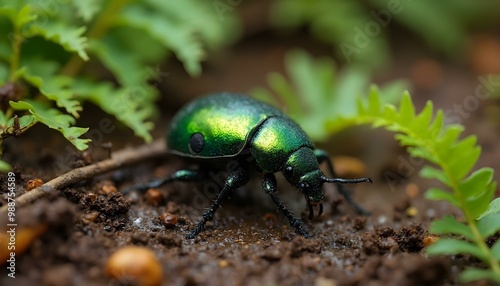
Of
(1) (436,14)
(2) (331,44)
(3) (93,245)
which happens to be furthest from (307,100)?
(3) (93,245)

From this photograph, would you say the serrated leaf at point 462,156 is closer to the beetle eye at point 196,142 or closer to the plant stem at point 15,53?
the beetle eye at point 196,142

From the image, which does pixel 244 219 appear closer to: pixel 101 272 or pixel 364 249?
pixel 364 249

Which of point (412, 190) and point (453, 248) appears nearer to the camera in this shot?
point (453, 248)

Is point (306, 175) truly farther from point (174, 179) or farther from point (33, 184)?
point (33, 184)

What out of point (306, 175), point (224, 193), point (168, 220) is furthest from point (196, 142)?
point (306, 175)

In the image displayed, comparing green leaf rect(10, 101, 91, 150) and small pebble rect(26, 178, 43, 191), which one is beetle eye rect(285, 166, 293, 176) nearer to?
green leaf rect(10, 101, 91, 150)

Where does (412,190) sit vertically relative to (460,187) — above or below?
above

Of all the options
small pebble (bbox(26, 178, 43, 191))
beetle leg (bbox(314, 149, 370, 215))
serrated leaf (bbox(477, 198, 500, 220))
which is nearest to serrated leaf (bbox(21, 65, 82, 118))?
Result: small pebble (bbox(26, 178, 43, 191))
